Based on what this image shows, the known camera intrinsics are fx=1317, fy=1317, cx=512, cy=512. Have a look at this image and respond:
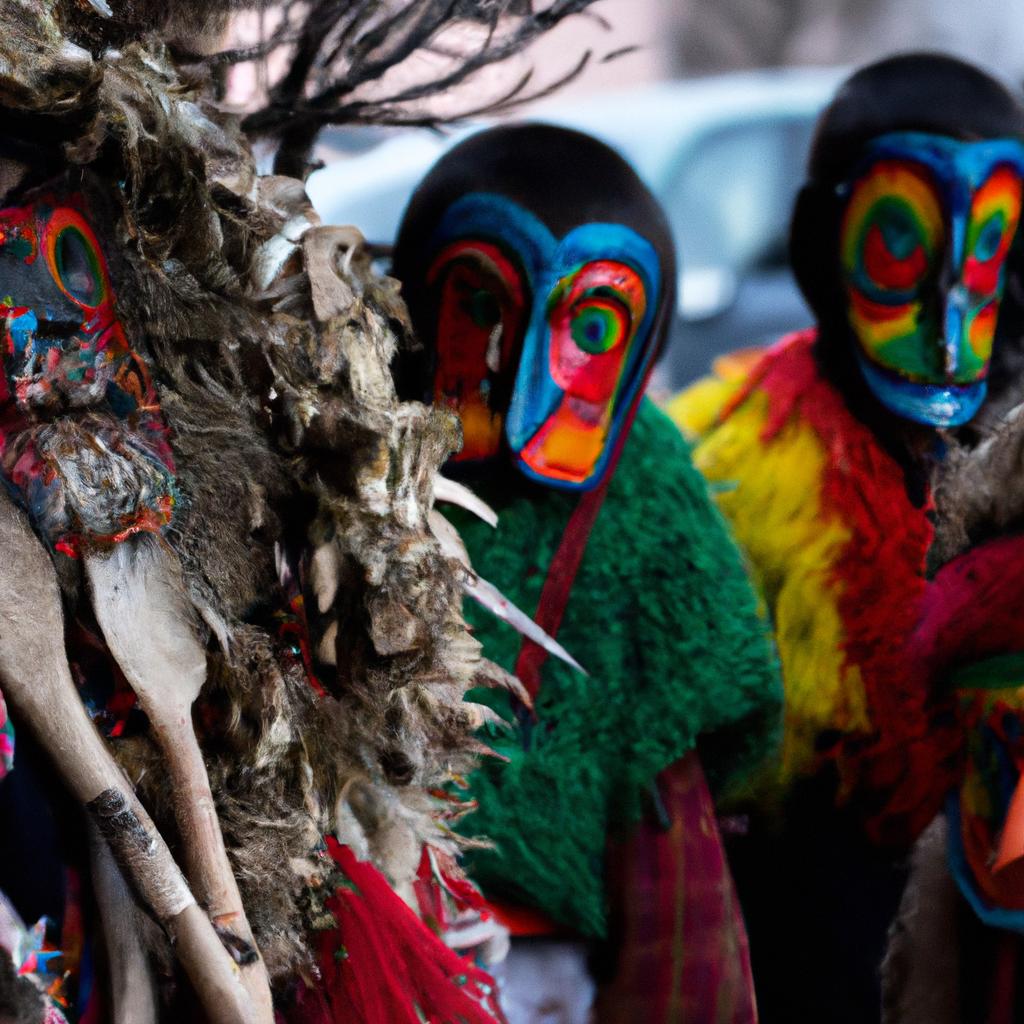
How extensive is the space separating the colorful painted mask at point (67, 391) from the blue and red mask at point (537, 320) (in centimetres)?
48

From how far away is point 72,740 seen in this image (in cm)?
63

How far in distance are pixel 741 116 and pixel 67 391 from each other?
3.97 meters

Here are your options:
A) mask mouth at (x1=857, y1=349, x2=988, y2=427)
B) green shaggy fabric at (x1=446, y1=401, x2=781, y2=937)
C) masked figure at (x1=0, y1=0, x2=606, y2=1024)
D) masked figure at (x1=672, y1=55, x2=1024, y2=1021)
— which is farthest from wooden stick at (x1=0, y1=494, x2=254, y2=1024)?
mask mouth at (x1=857, y1=349, x2=988, y2=427)

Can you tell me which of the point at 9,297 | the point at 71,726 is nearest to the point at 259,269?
the point at 9,297

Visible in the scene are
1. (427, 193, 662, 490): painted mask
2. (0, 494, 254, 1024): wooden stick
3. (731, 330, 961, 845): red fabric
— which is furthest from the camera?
(731, 330, 961, 845): red fabric

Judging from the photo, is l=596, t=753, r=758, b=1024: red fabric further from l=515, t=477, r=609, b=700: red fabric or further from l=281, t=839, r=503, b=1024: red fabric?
l=281, t=839, r=503, b=1024: red fabric

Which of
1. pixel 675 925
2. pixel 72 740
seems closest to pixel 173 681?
pixel 72 740

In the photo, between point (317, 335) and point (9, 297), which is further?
point (317, 335)

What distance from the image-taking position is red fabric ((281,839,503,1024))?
2.46ft

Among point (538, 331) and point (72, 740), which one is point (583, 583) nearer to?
point (538, 331)

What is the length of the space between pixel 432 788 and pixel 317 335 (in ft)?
0.97

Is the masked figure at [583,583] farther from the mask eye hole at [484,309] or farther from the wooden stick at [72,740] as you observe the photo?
the wooden stick at [72,740]

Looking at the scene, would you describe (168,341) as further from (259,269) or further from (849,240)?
(849,240)

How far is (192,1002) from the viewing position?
67 centimetres
